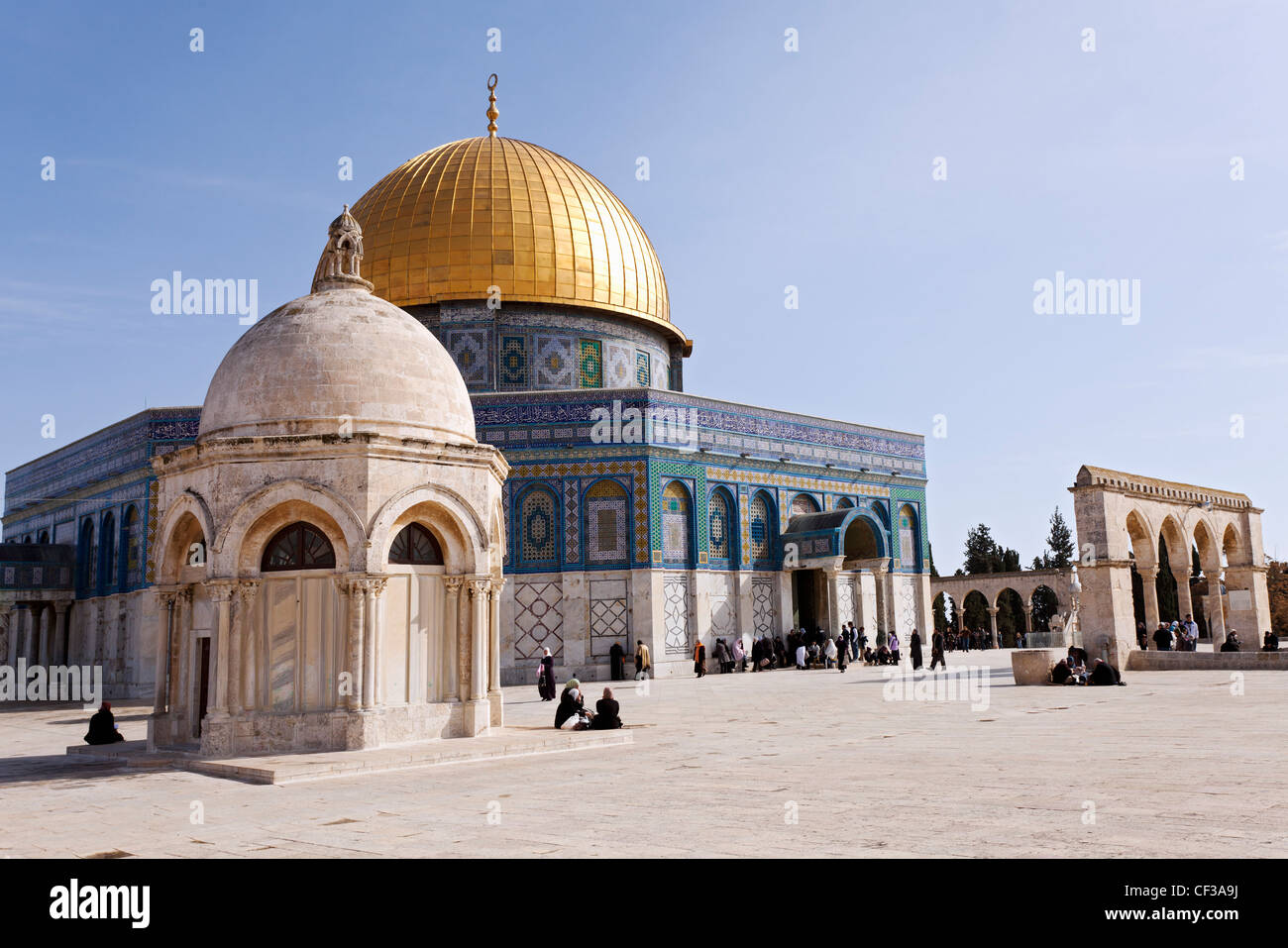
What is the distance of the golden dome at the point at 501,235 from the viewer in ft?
87.4

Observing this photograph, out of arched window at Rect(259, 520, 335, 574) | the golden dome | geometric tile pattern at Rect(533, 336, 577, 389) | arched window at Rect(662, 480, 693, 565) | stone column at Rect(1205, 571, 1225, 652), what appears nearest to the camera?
arched window at Rect(259, 520, 335, 574)

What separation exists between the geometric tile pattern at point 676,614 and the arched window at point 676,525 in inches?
19.0

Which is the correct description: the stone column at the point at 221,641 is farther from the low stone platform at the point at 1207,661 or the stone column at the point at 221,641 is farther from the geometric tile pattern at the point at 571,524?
the low stone platform at the point at 1207,661

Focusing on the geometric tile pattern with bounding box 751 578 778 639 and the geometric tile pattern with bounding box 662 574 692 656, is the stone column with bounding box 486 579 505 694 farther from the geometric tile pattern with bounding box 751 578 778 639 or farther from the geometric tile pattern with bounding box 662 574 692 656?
the geometric tile pattern with bounding box 751 578 778 639

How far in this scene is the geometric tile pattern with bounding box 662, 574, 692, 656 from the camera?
2381cm

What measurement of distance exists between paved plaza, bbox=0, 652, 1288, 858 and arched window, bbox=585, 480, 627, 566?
1076 cm

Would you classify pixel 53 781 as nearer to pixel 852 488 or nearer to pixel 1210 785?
pixel 1210 785

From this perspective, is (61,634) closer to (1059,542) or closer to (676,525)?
(676,525)

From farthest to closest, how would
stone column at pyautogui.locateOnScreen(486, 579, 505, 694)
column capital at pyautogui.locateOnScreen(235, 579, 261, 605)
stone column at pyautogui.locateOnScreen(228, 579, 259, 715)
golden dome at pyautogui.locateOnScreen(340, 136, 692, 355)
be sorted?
golden dome at pyautogui.locateOnScreen(340, 136, 692, 355)
stone column at pyautogui.locateOnScreen(486, 579, 505, 694)
column capital at pyautogui.locateOnScreen(235, 579, 261, 605)
stone column at pyautogui.locateOnScreen(228, 579, 259, 715)

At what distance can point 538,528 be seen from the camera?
78.0ft

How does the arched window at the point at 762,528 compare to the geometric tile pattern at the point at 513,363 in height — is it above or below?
below

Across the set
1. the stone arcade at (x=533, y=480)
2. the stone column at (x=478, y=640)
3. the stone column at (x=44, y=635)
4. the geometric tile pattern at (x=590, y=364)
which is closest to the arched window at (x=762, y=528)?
the stone arcade at (x=533, y=480)

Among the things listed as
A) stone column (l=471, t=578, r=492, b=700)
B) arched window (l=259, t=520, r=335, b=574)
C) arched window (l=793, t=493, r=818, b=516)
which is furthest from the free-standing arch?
arched window (l=259, t=520, r=335, b=574)
